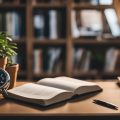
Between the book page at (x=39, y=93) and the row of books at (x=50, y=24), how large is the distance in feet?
6.18

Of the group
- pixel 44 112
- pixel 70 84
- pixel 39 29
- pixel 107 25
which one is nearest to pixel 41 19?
pixel 39 29

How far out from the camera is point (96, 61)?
3615 mm

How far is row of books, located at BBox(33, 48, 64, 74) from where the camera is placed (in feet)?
11.7

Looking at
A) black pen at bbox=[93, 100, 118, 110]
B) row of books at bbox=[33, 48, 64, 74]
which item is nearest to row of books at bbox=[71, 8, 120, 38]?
row of books at bbox=[33, 48, 64, 74]

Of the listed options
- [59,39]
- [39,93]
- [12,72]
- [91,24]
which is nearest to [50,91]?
[39,93]

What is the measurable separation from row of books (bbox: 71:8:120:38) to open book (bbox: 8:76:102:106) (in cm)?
177

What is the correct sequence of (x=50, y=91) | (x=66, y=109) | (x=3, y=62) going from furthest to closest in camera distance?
(x=3, y=62)
(x=50, y=91)
(x=66, y=109)

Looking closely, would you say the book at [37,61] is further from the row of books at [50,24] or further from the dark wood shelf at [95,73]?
the dark wood shelf at [95,73]

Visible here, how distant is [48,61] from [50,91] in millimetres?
2034

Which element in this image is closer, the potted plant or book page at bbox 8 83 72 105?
book page at bbox 8 83 72 105

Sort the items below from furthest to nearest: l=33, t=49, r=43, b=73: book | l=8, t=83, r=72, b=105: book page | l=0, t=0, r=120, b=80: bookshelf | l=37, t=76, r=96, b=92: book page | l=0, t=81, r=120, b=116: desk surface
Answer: l=33, t=49, r=43, b=73: book
l=0, t=0, r=120, b=80: bookshelf
l=37, t=76, r=96, b=92: book page
l=8, t=83, r=72, b=105: book page
l=0, t=81, r=120, b=116: desk surface

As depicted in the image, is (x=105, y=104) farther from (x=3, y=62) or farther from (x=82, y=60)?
(x=82, y=60)

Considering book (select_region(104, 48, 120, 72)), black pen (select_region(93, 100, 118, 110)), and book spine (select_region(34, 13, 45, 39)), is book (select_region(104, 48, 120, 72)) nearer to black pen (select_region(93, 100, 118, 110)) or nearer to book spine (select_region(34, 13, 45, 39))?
book spine (select_region(34, 13, 45, 39))

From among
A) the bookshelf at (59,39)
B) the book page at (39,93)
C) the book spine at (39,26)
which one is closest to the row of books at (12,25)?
the bookshelf at (59,39)
